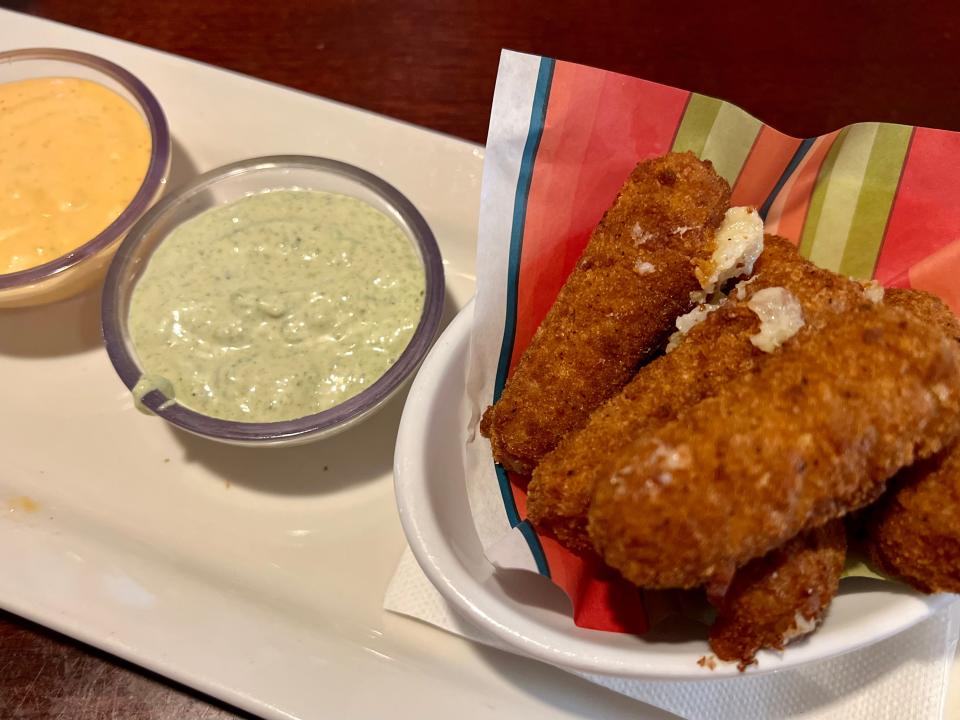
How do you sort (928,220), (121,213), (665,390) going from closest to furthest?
1. (665,390)
2. (928,220)
3. (121,213)


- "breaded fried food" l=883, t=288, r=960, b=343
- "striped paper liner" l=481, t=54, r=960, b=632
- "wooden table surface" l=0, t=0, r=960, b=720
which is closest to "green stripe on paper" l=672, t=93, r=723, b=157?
"striped paper liner" l=481, t=54, r=960, b=632

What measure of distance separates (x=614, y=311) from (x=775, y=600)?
436 millimetres

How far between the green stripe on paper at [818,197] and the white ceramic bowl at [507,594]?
1.81ft

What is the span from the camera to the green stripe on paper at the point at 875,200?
117 centimetres

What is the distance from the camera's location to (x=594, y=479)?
94cm

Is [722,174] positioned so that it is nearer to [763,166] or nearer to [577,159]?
[763,166]

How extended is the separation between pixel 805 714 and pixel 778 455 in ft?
1.76

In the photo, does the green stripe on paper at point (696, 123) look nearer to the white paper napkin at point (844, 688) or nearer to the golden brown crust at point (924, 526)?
the golden brown crust at point (924, 526)

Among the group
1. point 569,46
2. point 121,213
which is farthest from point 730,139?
point 121,213

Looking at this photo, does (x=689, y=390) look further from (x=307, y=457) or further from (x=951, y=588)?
(x=307, y=457)

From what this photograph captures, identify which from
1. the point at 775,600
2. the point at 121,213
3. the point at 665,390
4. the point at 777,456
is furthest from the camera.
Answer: the point at 121,213

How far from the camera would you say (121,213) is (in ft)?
5.38

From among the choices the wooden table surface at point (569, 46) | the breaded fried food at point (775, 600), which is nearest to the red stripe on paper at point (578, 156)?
the breaded fried food at point (775, 600)

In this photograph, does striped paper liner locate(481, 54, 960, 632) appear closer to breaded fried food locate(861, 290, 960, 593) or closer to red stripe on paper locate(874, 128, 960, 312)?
red stripe on paper locate(874, 128, 960, 312)
